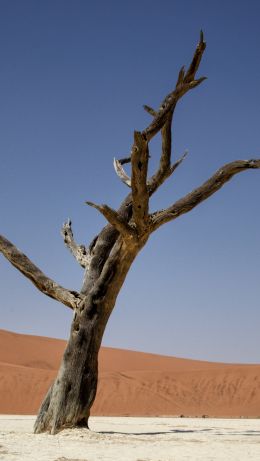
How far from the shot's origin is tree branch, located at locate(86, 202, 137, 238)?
882cm

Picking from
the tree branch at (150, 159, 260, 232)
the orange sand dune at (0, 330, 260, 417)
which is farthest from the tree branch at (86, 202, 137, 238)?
the orange sand dune at (0, 330, 260, 417)

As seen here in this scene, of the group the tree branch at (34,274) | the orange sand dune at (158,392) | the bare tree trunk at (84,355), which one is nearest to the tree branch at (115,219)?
the bare tree trunk at (84,355)

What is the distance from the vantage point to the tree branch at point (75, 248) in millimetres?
11164

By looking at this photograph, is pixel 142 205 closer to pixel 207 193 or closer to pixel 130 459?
pixel 207 193

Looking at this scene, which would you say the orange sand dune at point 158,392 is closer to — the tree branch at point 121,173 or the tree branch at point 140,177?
the tree branch at point 121,173

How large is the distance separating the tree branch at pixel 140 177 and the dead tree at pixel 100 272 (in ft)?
0.06

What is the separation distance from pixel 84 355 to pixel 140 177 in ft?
10.4

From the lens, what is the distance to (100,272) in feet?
35.6

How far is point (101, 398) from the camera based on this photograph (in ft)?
84.0

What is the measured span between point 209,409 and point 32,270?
1609 cm

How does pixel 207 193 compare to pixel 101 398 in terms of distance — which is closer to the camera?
pixel 207 193

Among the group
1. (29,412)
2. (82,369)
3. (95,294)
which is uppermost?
(95,294)

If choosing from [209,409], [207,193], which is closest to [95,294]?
[207,193]

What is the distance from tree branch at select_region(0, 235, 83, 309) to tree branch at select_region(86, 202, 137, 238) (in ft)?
5.41
